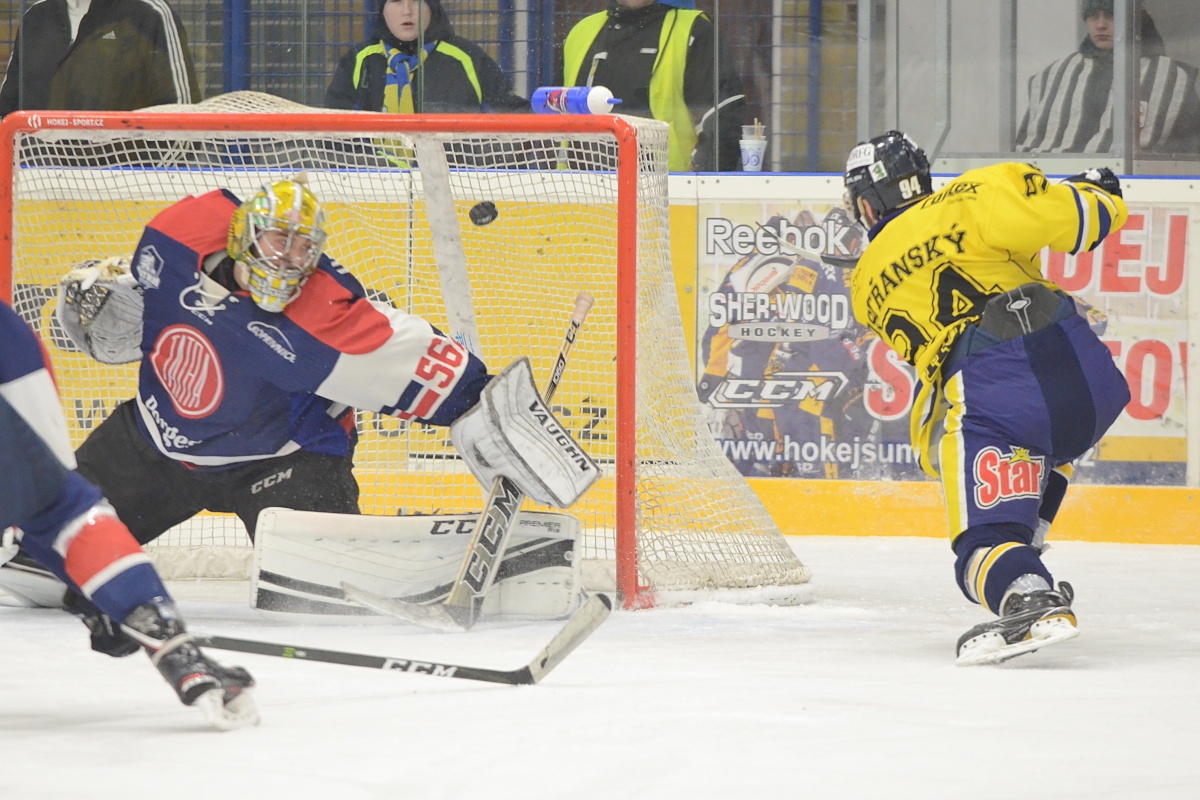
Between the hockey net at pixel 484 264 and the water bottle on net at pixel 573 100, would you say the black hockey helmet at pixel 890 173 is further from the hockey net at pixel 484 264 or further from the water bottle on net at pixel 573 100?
the water bottle on net at pixel 573 100

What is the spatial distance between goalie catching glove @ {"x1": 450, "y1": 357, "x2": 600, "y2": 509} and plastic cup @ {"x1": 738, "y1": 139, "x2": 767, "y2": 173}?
1948 mm

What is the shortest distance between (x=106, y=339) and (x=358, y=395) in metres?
0.67

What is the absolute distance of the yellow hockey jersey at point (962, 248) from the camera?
9.77ft

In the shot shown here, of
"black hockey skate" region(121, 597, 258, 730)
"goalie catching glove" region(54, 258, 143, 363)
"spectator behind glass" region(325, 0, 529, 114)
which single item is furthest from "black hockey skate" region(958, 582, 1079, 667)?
"spectator behind glass" region(325, 0, 529, 114)

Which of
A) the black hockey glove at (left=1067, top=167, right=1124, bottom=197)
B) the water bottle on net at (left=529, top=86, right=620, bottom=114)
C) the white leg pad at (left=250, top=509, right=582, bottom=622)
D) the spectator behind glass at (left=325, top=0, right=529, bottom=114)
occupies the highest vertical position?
the spectator behind glass at (left=325, top=0, right=529, bottom=114)

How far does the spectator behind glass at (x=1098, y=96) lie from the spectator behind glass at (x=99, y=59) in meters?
2.88

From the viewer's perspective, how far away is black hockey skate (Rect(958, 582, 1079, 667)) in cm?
272

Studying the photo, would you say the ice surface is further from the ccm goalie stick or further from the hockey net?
the hockey net

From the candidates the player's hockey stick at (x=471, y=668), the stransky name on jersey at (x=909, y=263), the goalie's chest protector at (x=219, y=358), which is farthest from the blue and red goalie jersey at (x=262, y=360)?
the stransky name on jersey at (x=909, y=263)

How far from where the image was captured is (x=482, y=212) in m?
3.82

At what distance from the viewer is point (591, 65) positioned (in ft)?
16.9

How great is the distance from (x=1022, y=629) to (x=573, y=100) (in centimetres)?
191

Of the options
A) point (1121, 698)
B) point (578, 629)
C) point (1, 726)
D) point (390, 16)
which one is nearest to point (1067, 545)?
point (1121, 698)

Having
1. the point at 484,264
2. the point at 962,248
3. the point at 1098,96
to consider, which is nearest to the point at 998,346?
the point at 962,248
